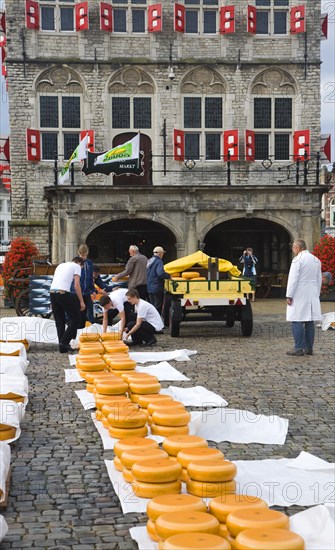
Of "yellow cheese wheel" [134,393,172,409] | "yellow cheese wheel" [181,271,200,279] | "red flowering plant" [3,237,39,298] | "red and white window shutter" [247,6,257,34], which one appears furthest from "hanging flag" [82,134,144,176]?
"yellow cheese wheel" [134,393,172,409]

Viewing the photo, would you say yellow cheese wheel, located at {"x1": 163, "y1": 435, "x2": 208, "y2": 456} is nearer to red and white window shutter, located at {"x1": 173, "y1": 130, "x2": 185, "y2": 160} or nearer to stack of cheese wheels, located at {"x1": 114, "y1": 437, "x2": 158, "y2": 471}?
stack of cheese wheels, located at {"x1": 114, "y1": 437, "x2": 158, "y2": 471}

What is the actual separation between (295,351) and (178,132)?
703 inches

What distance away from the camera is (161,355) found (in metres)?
12.0

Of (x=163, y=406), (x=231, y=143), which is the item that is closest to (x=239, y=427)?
(x=163, y=406)

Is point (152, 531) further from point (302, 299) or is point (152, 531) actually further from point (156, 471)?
point (302, 299)

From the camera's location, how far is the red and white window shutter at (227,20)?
28.8 meters

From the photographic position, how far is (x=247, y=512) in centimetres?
427

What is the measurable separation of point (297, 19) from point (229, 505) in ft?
89.7

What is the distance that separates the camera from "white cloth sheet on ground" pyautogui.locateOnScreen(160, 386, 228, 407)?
8.38 meters

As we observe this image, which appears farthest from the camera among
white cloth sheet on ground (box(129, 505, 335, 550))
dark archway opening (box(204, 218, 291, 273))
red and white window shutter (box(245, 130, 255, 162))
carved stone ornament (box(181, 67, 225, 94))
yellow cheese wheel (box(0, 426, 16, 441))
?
carved stone ornament (box(181, 67, 225, 94))

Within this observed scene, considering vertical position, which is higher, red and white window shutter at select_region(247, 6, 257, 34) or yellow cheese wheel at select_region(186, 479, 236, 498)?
red and white window shutter at select_region(247, 6, 257, 34)

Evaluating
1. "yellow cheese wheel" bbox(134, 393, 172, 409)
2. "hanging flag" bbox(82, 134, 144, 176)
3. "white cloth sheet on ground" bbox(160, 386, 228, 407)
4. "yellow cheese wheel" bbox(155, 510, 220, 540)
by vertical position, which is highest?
"hanging flag" bbox(82, 134, 144, 176)

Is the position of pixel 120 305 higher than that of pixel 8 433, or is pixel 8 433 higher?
pixel 120 305

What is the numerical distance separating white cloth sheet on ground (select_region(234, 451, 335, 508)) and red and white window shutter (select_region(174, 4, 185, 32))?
25.1 metres
